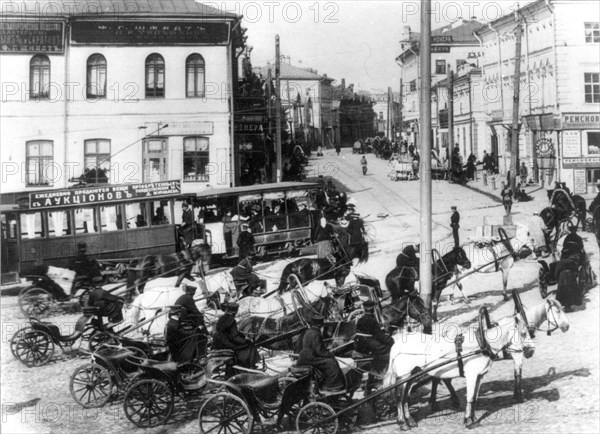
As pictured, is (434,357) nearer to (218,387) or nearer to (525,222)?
(218,387)

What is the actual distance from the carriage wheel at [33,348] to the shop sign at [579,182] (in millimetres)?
13308

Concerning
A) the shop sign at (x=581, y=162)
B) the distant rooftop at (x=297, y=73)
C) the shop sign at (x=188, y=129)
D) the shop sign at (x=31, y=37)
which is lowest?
the shop sign at (x=581, y=162)

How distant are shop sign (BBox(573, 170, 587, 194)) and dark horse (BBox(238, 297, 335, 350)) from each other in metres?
9.05

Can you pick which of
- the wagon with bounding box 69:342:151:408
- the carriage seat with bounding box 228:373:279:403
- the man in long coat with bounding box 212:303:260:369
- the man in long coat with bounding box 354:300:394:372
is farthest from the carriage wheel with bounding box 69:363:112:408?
the man in long coat with bounding box 354:300:394:372

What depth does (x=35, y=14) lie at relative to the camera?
42.9 ft

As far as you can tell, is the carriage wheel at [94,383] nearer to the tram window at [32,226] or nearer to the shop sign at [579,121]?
the tram window at [32,226]

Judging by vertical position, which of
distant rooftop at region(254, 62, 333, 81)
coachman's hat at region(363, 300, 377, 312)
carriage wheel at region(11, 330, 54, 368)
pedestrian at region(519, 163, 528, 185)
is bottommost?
carriage wheel at region(11, 330, 54, 368)

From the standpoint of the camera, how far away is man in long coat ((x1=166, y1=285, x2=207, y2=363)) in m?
8.88

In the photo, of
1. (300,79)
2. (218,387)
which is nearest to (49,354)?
(218,387)

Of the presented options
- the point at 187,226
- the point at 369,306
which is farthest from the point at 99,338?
the point at 187,226

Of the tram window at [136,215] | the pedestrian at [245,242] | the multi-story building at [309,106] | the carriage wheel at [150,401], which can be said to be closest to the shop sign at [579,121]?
the multi-story building at [309,106]

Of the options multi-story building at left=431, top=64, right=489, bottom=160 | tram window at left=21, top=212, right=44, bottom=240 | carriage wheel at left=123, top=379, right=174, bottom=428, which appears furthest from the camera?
multi-story building at left=431, top=64, right=489, bottom=160

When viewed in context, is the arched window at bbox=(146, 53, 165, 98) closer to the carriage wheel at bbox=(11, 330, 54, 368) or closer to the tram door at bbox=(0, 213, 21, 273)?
the tram door at bbox=(0, 213, 21, 273)

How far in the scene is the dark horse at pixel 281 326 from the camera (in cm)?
1009
